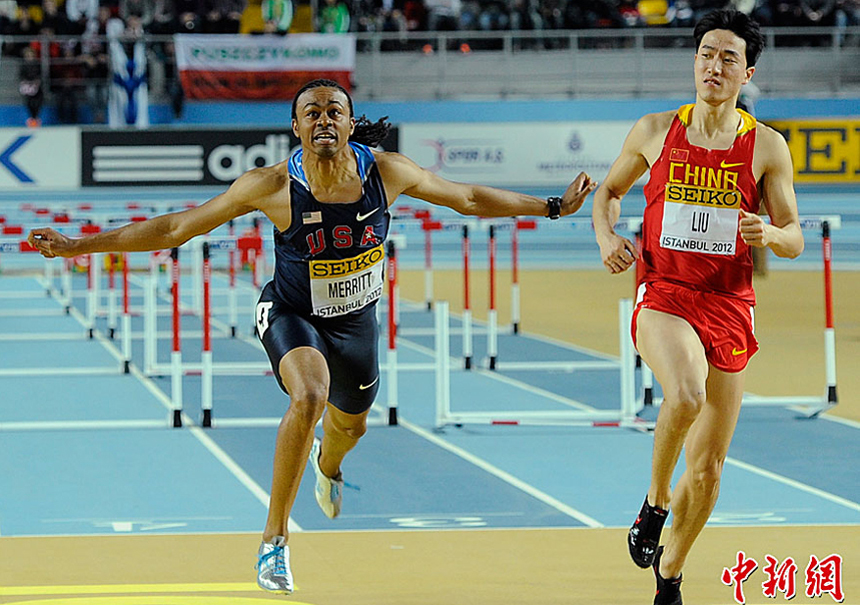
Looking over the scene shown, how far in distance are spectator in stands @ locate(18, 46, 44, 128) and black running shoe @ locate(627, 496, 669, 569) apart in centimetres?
2316

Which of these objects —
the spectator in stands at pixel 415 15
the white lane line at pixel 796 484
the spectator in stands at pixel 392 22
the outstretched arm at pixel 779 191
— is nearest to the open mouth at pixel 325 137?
the outstretched arm at pixel 779 191

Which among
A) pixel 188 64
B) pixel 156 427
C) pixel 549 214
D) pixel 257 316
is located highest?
pixel 188 64

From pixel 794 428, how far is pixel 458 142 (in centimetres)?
1847

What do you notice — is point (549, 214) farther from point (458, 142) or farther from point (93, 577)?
point (458, 142)

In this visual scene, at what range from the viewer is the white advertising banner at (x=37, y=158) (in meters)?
26.5

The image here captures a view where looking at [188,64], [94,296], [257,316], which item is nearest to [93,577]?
[257,316]

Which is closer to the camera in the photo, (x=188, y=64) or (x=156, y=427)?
(x=156, y=427)

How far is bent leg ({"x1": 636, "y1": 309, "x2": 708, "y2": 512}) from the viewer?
5.14m

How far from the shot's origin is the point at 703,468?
5.25 m

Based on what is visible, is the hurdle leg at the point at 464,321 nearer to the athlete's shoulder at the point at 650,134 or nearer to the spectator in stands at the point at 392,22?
the athlete's shoulder at the point at 650,134

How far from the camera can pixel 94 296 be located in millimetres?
16484

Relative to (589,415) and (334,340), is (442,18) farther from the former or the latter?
(334,340)

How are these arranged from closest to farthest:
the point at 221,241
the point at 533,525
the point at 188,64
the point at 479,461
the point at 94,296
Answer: the point at 533,525 < the point at 479,461 < the point at 221,241 < the point at 94,296 < the point at 188,64

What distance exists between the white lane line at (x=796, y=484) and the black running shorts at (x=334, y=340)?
2.86 metres
